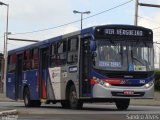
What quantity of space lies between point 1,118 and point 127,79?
678cm

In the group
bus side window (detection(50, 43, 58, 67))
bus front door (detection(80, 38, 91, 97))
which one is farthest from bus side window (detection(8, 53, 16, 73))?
bus front door (detection(80, 38, 91, 97))

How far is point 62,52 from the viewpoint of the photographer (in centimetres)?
2467

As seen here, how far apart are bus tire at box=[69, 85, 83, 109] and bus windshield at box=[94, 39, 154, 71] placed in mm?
2183

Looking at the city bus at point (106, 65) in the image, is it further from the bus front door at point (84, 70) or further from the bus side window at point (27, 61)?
the bus side window at point (27, 61)

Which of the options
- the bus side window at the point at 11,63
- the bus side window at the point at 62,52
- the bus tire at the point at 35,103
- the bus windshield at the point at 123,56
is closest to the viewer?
the bus windshield at the point at 123,56

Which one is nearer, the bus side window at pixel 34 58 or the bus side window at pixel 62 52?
the bus side window at pixel 62 52

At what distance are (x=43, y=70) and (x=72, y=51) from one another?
13.4 feet

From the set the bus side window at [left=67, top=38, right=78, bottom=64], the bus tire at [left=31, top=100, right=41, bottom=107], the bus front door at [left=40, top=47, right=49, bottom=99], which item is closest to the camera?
the bus side window at [left=67, top=38, right=78, bottom=64]

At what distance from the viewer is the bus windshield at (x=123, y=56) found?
21750 millimetres

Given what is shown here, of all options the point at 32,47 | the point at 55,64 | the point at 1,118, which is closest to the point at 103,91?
the point at 55,64

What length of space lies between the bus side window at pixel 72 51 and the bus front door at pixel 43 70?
10.1ft

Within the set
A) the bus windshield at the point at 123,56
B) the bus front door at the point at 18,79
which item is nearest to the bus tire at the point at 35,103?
the bus front door at the point at 18,79

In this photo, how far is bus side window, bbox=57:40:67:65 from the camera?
80.2 ft

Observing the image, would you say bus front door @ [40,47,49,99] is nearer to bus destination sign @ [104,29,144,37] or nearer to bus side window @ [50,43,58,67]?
bus side window @ [50,43,58,67]
